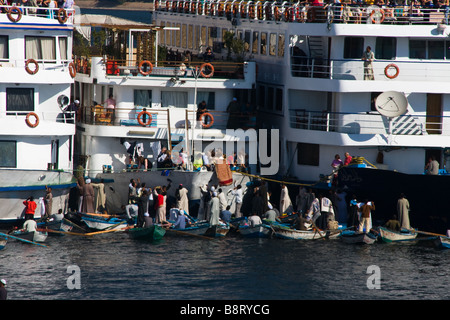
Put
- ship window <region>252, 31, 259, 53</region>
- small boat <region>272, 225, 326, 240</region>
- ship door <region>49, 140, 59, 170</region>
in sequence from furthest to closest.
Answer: ship window <region>252, 31, 259, 53</region> → ship door <region>49, 140, 59, 170</region> → small boat <region>272, 225, 326, 240</region>

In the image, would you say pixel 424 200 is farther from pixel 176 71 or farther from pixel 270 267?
pixel 176 71

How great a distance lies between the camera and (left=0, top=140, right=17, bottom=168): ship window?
43.8 meters

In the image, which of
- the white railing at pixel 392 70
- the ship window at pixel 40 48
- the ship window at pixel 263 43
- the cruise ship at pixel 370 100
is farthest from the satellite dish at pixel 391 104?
the ship window at pixel 40 48

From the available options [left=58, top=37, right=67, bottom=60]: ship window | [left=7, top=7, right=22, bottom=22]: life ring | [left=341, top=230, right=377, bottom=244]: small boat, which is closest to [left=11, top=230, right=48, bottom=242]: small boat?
[left=58, top=37, right=67, bottom=60]: ship window

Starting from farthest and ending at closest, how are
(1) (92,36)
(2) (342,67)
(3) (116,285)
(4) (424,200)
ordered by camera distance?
(1) (92,36)
(2) (342,67)
(4) (424,200)
(3) (116,285)

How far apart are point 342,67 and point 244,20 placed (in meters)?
8.89

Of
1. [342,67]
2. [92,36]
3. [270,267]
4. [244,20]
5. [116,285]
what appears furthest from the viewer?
[92,36]

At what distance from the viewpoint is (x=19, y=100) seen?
44.6 meters

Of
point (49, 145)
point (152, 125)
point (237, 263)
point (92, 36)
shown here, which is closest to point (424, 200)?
point (237, 263)

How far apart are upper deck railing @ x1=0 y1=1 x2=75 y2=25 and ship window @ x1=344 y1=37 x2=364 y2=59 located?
1230cm

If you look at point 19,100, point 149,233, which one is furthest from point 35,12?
point 149,233

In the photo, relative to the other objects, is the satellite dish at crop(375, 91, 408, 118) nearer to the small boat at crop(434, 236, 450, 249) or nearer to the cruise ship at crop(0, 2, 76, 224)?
the small boat at crop(434, 236, 450, 249)
